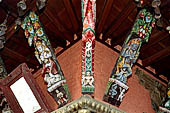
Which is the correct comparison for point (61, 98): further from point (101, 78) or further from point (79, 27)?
point (79, 27)

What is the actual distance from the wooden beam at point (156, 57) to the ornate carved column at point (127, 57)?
852 mm

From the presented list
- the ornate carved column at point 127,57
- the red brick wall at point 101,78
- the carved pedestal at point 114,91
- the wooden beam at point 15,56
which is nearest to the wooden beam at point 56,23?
the red brick wall at point 101,78

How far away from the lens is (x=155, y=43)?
4.48 m

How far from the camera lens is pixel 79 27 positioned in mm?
4312

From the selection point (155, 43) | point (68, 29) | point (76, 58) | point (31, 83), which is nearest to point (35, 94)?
point (31, 83)

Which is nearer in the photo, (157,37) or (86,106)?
(86,106)

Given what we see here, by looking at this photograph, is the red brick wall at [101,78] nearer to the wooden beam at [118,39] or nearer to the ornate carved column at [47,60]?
the wooden beam at [118,39]

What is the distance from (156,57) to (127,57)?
1.22 metres

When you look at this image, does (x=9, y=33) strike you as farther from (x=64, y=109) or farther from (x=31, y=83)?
(x=64, y=109)

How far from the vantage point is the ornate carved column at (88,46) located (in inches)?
131

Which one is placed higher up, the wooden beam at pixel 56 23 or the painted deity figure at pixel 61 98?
the wooden beam at pixel 56 23

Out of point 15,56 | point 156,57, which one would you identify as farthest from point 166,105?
point 15,56

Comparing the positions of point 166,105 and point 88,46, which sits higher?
point 88,46

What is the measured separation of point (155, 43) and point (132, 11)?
84 centimetres
